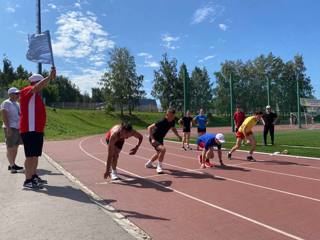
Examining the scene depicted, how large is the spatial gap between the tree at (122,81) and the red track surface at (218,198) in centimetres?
5763

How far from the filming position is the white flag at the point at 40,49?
8837 mm

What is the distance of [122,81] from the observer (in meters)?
70.3

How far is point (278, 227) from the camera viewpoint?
5715 millimetres

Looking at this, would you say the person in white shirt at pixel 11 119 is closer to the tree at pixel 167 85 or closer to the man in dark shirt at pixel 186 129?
the man in dark shirt at pixel 186 129

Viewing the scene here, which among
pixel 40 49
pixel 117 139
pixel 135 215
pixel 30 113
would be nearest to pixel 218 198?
pixel 135 215

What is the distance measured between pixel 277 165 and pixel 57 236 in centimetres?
830

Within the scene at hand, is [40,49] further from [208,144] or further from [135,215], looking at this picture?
[208,144]

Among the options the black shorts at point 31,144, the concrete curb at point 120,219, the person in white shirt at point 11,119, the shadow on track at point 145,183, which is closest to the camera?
the concrete curb at point 120,219

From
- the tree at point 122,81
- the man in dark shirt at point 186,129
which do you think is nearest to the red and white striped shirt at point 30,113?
the man in dark shirt at point 186,129

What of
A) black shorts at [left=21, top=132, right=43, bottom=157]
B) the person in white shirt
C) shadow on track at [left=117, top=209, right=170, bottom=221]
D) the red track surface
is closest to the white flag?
the person in white shirt

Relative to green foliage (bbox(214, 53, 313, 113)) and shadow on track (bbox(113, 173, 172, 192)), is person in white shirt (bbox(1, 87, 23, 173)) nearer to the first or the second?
shadow on track (bbox(113, 173, 172, 192))

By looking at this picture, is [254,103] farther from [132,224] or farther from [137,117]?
[132,224]

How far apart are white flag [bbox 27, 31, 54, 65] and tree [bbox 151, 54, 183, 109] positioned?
52.8 metres

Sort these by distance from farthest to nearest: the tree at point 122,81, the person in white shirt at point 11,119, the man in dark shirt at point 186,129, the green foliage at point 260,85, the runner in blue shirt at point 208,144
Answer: the tree at point 122,81 < the green foliage at point 260,85 < the man in dark shirt at point 186,129 < the runner in blue shirt at point 208,144 < the person in white shirt at point 11,119
